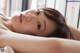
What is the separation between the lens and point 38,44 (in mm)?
726

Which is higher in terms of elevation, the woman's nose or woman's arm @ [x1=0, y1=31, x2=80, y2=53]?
the woman's nose

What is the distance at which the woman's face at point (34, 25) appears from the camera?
1.09 metres

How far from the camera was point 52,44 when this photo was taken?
0.70 m

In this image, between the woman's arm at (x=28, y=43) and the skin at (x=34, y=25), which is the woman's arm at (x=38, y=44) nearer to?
the woman's arm at (x=28, y=43)

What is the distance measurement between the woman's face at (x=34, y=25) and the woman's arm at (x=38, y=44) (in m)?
0.31

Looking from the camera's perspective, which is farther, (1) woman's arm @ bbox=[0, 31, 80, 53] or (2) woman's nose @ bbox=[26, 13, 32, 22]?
(2) woman's nose @ bbox=[26, 13, 32, 22]

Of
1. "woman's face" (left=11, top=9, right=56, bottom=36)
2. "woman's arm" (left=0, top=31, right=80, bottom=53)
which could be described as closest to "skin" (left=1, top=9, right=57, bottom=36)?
"woman's face" (left=11, top=9, right=56, bottom=36)

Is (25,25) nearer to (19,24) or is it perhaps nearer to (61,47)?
(19,24)

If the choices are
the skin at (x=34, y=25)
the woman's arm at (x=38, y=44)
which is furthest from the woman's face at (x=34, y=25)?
the woman's arm at (x=38, y=44)

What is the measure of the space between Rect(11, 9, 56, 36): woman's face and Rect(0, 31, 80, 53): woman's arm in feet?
1.02

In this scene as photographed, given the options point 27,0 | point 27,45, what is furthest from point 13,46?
point 27,0

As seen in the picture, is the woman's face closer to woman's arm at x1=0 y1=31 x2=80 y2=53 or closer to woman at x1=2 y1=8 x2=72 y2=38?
woman at x1=2 y1=8 x2=72 y2=38

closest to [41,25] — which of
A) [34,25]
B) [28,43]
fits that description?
[34,25]

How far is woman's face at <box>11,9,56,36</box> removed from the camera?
3.57ft
